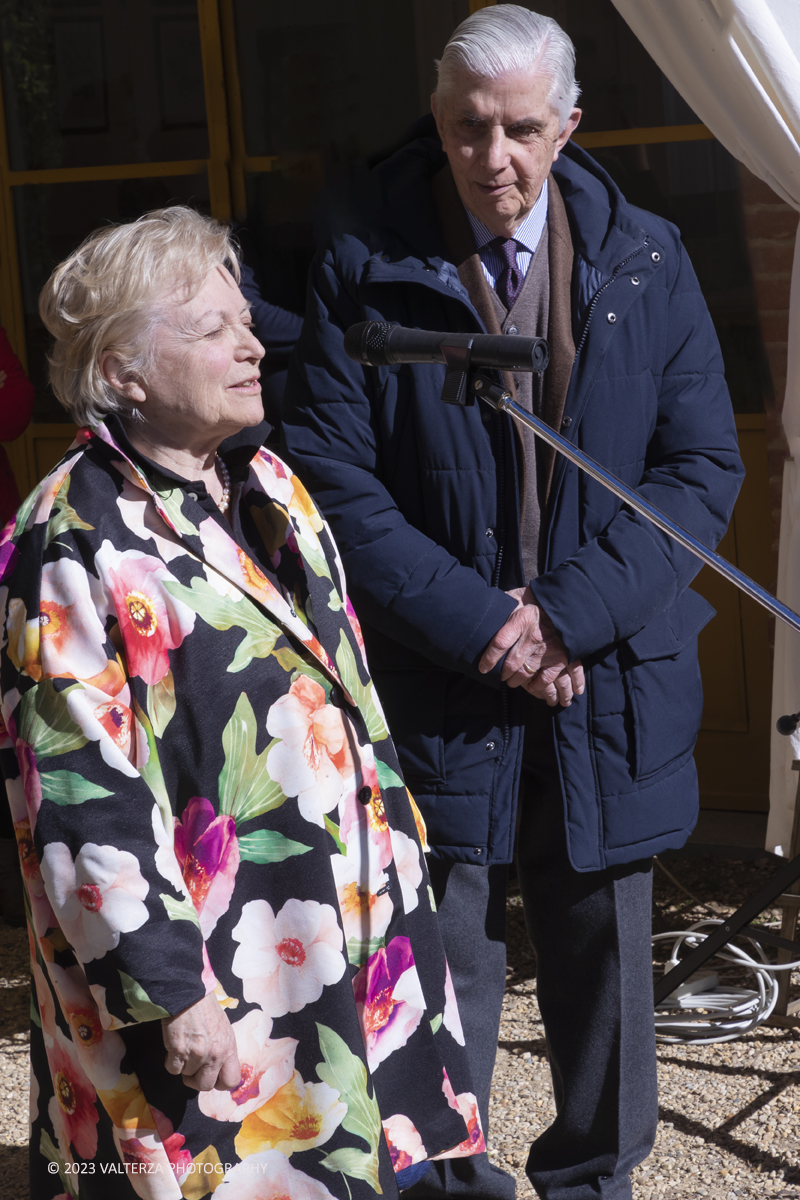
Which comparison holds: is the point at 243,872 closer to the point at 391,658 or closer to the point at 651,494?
the point at 391,658

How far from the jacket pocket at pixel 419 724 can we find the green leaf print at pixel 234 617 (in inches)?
20.6

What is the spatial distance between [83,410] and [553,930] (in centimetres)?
125

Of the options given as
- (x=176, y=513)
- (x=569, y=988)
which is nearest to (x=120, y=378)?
(x=176, y=513)

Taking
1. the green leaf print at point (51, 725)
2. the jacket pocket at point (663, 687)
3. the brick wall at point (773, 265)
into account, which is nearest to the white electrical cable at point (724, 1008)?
the jacket pocket at point (663, 687)

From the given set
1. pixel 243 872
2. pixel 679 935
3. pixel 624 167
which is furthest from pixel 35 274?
pixel 243 872

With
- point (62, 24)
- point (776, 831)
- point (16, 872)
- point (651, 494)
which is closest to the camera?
point (651, 494)

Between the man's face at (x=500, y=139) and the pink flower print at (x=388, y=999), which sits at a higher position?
the man's face at (x=500, y=139)

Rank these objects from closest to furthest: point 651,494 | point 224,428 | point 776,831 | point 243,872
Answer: point 243,872 → point 224,428 → point 651,494 → point 776,831

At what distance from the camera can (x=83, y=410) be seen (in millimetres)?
1661

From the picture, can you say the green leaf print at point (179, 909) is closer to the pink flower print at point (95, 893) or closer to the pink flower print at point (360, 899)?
the pink flower print at point (95, 893)

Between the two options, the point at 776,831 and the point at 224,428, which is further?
the point at 776,831

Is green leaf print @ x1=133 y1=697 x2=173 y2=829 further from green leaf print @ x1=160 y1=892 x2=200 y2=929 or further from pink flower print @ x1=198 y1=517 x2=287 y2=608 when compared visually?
pink flower print @ x1=198 y1=517 x2=287 y2=608

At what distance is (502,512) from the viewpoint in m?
2.10

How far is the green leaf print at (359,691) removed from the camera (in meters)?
1.80
